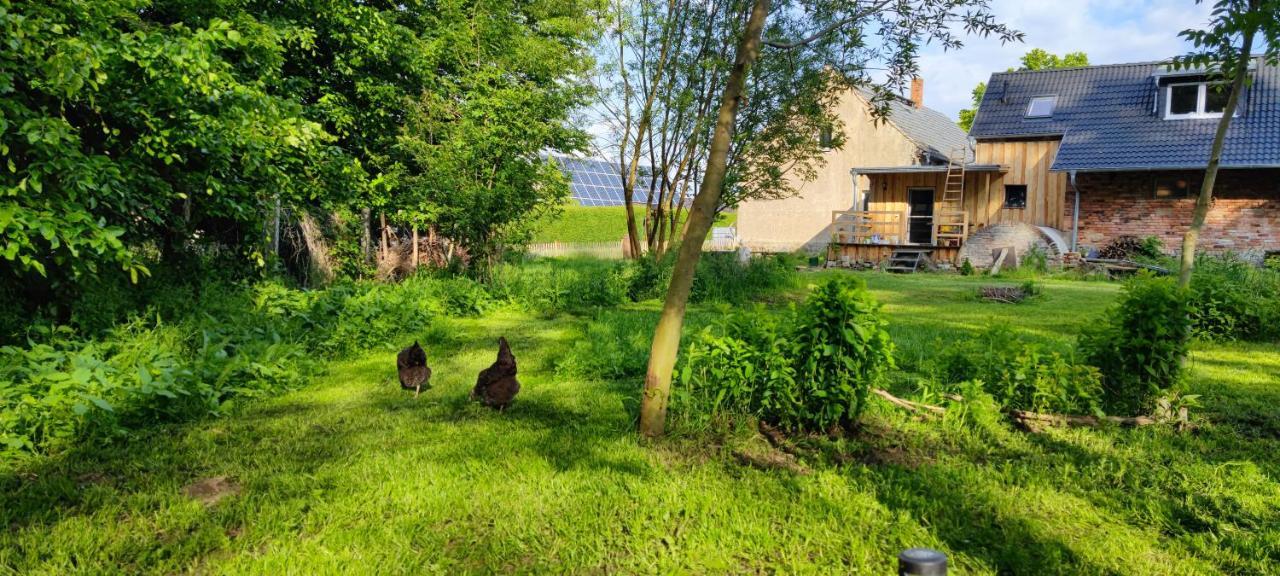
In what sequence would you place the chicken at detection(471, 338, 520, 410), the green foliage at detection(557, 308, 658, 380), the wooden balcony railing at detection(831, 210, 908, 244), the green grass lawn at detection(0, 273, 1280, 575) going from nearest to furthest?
the green grass lawn at detection(0, 273, 1280, 575) → the chicken at detection(471, 338, 520, 410) → the green foliage at detection(557, 308, 658, 380) → the wooden balcony railing at detection(831, 210, 908, 244)

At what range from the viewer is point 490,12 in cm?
1224

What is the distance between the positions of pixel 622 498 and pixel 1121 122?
24.5 meters

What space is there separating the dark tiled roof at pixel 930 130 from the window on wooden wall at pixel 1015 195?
7.23 feet

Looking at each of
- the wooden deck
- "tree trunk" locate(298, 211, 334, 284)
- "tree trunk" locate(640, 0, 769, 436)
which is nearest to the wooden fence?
the wooden deck

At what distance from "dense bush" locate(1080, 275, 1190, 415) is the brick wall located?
1927 centimetres

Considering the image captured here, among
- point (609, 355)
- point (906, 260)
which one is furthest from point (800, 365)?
point (906, 260)

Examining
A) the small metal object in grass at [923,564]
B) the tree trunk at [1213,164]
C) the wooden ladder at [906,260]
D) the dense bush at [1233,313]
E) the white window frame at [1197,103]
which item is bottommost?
the small metal object in grass at [923,564]

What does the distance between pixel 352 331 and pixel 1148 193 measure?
22528 millimetres

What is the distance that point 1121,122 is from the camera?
21.8 meters

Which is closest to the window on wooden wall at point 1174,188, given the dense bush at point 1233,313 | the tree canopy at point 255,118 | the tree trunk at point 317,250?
the dense bush at point 1233,313

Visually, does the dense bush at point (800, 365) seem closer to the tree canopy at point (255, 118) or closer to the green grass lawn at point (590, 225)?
the tree canopy at point (255, 118)

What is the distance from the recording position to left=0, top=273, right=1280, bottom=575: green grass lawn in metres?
2.95

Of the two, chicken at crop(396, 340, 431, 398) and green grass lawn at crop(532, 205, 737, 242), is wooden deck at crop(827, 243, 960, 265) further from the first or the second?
chicken at crop(396, 340, 431, 398)

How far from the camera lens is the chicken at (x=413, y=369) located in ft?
18.4
